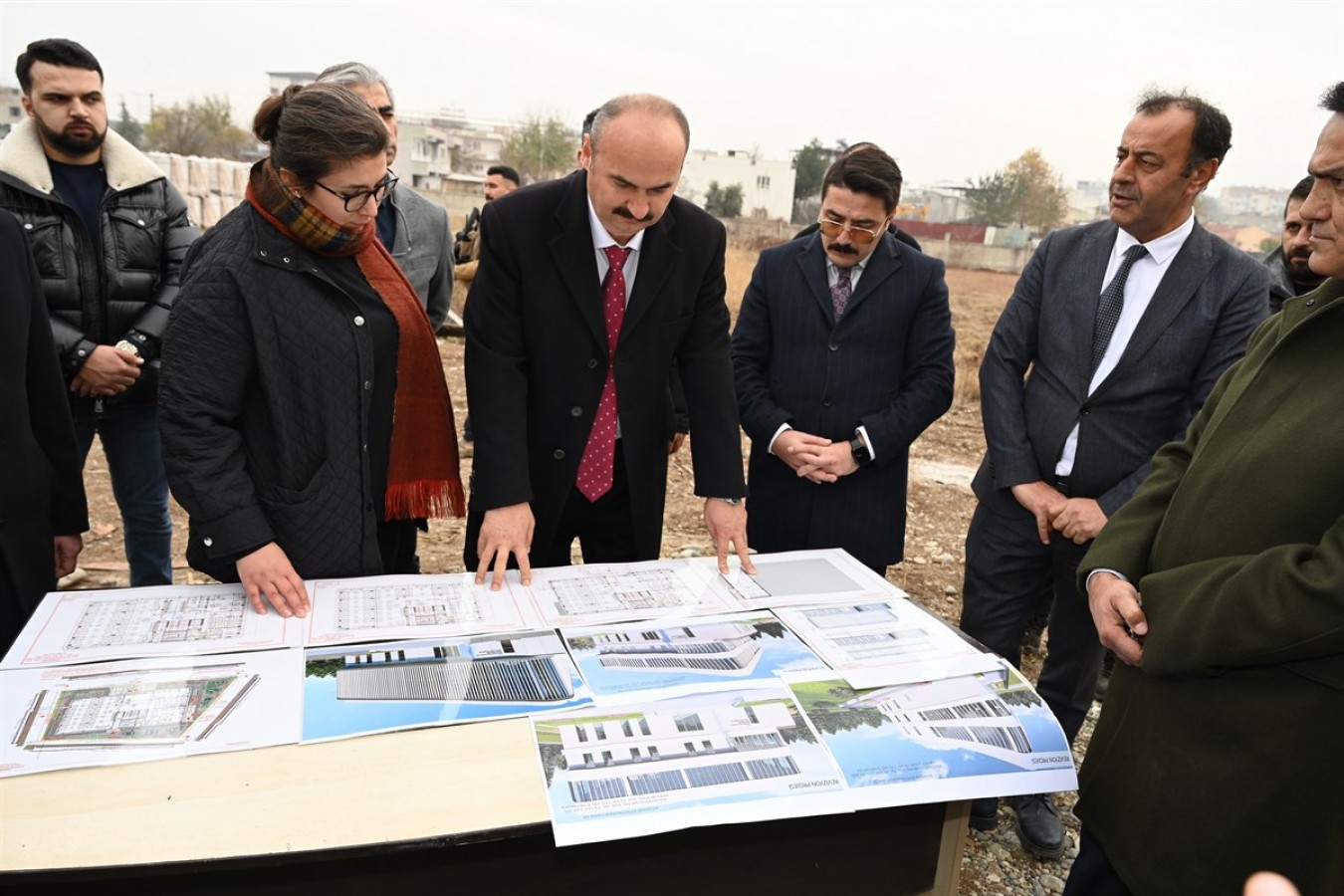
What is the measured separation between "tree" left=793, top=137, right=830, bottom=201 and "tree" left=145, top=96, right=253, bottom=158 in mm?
29980

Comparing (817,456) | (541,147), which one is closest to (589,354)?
(817,456)

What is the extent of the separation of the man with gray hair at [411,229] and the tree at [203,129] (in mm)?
46378

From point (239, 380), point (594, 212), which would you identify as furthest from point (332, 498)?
point (594, 212)

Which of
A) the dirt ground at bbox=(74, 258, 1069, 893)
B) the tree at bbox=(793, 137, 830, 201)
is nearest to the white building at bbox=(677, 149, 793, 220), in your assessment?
the tree at bbox=(793, 137, 830, 201)

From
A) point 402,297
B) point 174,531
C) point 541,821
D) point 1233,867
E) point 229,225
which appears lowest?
point 174,531

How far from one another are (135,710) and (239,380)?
26.1 inches

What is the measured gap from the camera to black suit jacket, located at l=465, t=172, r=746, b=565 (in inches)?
85.7

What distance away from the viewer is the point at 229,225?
→ 1843 millimetres

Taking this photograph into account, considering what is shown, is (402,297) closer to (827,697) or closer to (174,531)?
(827,697)

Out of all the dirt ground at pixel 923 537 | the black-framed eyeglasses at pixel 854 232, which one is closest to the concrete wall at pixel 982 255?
the dirt ground at pixel 923 537

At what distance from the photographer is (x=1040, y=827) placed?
2486 mm

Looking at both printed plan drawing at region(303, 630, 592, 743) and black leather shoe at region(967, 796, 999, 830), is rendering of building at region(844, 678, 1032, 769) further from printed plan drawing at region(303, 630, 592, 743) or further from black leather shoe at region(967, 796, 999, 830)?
black leather shoe at region(967, 796, 999, 830)

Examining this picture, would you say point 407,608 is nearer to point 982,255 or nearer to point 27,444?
point 27,444

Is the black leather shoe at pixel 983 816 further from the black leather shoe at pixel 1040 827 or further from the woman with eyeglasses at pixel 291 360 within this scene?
the woman with eyeglasses at pixel 291 360
